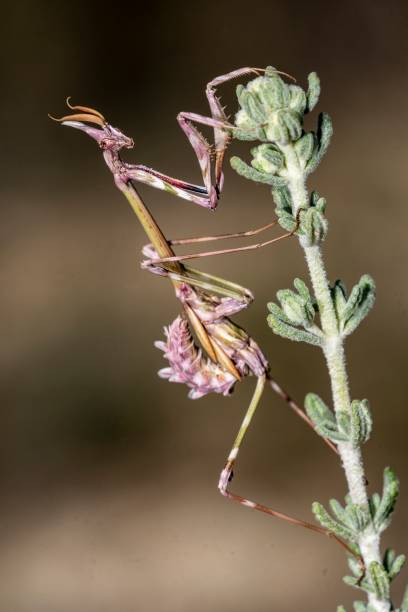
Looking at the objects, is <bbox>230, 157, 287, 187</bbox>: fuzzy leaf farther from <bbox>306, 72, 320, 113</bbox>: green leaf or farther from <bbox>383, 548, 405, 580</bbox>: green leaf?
<bbox>383, 548, 405, 580</bbox>: green leaf

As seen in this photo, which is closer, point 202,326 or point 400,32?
point 202,326

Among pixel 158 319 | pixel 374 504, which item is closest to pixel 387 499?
pixel 374 504

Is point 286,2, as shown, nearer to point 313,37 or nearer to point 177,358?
point 313,37

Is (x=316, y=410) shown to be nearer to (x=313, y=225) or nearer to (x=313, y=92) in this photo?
(x=313, y=225)

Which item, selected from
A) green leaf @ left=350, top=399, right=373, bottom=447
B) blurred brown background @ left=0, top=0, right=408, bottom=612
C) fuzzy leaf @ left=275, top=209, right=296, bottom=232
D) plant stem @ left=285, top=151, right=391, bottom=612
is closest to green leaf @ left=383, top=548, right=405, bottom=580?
plant stem @ left=285, top=151, right=391, bottom=612

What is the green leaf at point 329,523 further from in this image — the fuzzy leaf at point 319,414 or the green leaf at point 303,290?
the green leaf at point 303,290

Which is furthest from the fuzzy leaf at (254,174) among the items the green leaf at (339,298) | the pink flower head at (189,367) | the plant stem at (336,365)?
the pink flower head at (189,367)

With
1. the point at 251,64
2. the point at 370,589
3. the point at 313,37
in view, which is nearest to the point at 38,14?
the point at 251,64
